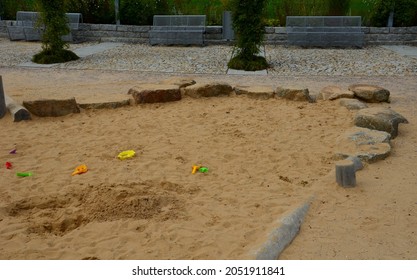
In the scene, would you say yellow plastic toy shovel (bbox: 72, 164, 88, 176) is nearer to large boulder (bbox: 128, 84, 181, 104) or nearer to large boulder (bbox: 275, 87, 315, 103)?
large boulder (bbox: 128, 84, 181, 104)

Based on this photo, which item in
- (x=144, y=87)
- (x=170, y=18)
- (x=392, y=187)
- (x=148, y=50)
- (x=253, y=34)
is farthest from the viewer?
(x=170, y=18)

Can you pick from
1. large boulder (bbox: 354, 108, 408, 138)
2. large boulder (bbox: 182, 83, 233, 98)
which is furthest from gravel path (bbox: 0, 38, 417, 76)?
large boulder (bbox: 354, 108, 408, 138)

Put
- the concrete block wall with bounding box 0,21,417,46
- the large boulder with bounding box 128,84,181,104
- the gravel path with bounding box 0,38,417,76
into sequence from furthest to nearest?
the concrete block wall with bounding box 0,21,417,46
the gravel path with bounding box 0,38,417,76
the large boulder with bounding box 128,84,181,104

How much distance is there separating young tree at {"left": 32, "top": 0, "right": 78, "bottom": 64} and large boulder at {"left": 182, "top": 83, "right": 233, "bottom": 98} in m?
5.03

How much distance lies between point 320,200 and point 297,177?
593 millimetres

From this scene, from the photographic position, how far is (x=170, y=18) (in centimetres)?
1466

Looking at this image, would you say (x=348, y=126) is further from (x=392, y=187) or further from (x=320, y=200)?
(x=320, y=200)

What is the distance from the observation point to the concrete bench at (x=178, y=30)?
14109 millimetres

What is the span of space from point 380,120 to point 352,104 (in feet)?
3.52

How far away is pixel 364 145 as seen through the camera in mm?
5660

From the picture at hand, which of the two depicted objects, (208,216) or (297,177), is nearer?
(208,216)

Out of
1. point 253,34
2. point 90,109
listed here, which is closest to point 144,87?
point 90,109

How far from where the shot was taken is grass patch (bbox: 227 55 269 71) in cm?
1086

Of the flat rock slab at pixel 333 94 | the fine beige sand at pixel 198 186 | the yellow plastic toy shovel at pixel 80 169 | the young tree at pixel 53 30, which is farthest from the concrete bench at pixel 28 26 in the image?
the yellow plastic toy shovel at pixel 80 169
